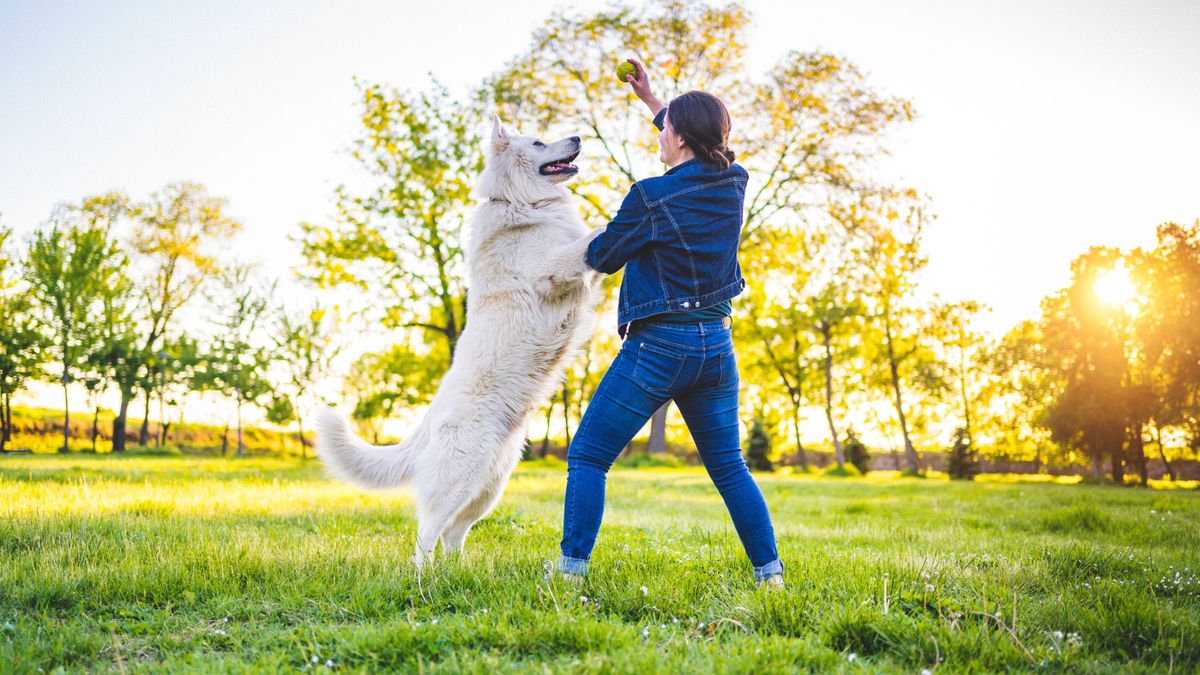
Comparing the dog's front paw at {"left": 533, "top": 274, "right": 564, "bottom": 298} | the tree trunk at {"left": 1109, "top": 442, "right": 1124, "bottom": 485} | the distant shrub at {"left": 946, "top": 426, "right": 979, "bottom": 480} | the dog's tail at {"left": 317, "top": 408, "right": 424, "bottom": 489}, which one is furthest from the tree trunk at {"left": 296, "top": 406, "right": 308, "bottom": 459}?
the tree trunk at {"left": 1109, "top": 442, "right": 1124, "bottom": 485}

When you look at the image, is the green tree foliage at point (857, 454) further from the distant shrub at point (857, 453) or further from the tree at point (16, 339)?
the tree at point (16, 339)

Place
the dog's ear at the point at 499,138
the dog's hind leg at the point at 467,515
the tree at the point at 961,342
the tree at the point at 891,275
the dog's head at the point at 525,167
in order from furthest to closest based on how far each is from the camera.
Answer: the tree at the point at 961,342, the tree at the point at 891,275, the dog's ear at the point at 499,138, the dog's head at the point at 525,167, the dog's hind leg at the point at 467,515

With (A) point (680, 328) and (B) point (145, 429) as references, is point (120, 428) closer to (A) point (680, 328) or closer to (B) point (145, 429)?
(B) point (145, 429)

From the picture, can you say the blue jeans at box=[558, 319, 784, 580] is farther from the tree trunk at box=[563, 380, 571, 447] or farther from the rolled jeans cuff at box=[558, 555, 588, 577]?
the tree trunk at box=[563, 380, 571, 447]

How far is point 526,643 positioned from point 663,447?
2256 centimetres

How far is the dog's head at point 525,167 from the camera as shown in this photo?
14.2 feet

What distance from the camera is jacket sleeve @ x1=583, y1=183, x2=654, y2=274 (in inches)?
129

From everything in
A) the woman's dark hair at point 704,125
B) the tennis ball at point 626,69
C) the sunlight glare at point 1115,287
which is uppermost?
the sunlight glare at point 1115,287

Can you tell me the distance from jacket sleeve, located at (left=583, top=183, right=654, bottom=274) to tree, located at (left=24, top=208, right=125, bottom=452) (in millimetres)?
25964

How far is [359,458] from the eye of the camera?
4.25m

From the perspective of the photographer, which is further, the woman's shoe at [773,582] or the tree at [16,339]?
the tree at [16,339]

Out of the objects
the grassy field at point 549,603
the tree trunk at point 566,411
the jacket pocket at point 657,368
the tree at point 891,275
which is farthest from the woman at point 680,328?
the tree trunk at point 566,411

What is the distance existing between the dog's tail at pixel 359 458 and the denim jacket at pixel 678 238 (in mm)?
1757

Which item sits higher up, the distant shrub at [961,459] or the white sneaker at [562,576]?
the white sneaker at [562,576]
